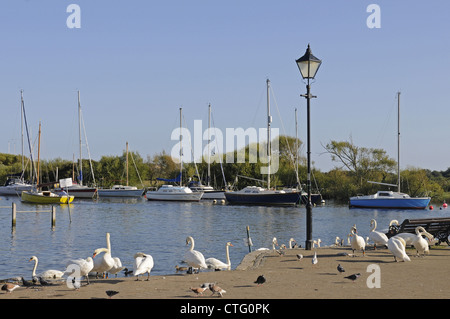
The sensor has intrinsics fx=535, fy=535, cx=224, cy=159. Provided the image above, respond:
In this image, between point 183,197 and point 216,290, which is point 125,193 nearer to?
point 183,197

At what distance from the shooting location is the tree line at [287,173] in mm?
81438

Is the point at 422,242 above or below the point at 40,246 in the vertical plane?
above

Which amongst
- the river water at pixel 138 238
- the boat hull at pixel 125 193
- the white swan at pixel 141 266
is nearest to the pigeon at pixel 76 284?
the white swan at pixel 141 266

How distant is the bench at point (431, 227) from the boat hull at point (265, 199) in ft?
173

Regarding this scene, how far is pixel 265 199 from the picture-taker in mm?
73875

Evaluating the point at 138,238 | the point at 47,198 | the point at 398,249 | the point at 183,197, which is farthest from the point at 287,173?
the point at 398,249

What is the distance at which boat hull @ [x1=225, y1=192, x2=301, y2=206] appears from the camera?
236ft

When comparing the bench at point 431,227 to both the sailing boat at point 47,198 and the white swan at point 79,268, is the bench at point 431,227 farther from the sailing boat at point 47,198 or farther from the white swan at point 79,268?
the sailing boat at point 47,198

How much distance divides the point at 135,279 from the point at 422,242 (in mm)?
8352

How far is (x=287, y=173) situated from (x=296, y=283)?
269ft

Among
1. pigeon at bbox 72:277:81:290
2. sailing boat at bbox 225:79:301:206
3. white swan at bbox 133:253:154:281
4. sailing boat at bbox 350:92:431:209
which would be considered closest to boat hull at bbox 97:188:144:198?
sailing boat at bbox 225:79:301:206
